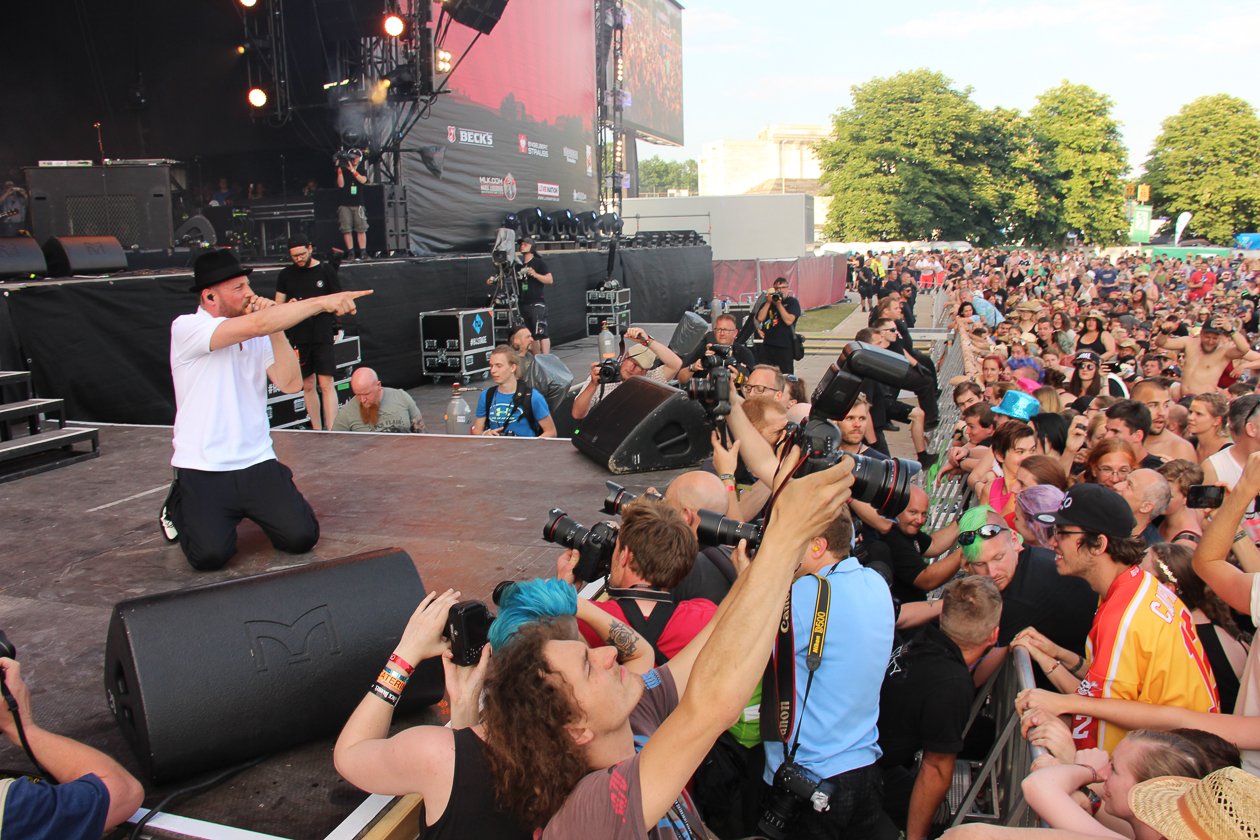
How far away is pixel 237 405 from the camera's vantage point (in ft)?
14.2

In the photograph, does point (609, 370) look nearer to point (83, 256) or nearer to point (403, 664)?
point (403, 664)

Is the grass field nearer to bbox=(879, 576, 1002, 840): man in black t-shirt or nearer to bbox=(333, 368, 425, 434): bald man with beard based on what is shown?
bbox=(333, 368, 425, 434): bald man with beard

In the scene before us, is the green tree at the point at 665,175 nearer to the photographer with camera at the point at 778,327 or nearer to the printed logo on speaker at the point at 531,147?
the printed logo on speaker at the point at 531,147

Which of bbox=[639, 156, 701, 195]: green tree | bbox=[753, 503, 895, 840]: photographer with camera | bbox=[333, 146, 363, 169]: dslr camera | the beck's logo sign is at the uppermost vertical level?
bbox=[639, 156, 701, 195]: green tree

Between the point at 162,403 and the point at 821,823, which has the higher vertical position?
the point at 162,403

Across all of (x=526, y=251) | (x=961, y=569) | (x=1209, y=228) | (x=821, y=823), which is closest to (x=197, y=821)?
(x=821, y=823)

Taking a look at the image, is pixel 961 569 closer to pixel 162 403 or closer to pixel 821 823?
pixel 821 823

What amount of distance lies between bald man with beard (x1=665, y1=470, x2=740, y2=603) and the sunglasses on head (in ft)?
3.26

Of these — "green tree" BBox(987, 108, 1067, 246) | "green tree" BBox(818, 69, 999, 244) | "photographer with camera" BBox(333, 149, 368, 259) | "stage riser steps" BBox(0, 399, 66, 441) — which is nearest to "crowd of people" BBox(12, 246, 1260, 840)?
"stage riser steps" BBox(0, 399, 66, 441)

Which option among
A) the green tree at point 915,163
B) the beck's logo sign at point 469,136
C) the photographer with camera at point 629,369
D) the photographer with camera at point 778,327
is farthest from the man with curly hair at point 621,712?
the green tree at point 915,163

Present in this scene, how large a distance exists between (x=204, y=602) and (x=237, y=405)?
181cm

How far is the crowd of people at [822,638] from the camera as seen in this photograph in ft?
6.06

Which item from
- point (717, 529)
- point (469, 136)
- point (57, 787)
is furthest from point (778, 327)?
point (469, 136)

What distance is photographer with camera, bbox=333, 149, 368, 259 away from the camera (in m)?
15.1
